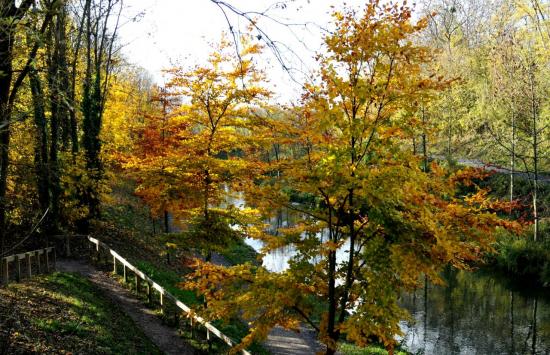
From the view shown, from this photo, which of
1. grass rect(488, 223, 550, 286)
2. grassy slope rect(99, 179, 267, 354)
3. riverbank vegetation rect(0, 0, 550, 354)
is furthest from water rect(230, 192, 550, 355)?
grassy slope rect(99, 179, 267, 354)

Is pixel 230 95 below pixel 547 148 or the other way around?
the other way around

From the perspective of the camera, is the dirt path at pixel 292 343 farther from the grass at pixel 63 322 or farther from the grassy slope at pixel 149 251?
the grass at pixel 63 322

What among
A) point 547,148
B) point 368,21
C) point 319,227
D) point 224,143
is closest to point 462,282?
point 547,148

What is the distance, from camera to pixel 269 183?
8414 mm

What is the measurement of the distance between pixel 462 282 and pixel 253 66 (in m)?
15.3

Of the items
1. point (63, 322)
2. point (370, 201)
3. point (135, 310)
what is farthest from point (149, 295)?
point (370, 201)

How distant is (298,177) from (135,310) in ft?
26.3

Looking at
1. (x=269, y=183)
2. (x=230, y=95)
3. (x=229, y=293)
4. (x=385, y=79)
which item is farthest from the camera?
(x=230, y=95)

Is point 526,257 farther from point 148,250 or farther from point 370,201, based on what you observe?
point 370,201

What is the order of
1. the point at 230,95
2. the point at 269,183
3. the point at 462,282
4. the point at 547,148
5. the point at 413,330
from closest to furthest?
the point at 269,183
the point at 230,95
the point at 413,330
the point at 462,282
the point at 547,148

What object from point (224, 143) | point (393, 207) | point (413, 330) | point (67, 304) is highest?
point (224, 143)

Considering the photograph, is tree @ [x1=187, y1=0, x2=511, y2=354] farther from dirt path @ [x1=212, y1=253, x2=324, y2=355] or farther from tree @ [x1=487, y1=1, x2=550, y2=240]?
tree @ [x1=487, y1=1, x2=550, y2=240]

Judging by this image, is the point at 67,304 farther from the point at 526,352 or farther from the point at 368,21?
the point at 526,352

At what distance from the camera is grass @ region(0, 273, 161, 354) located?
7598mm
